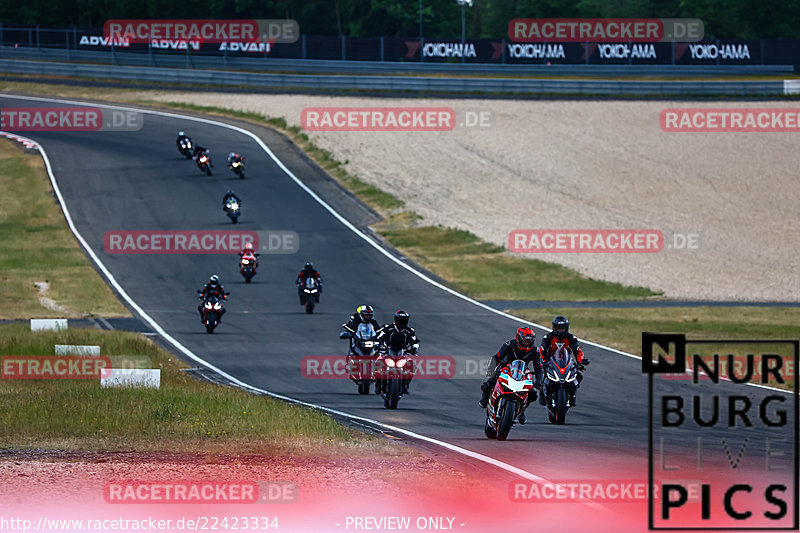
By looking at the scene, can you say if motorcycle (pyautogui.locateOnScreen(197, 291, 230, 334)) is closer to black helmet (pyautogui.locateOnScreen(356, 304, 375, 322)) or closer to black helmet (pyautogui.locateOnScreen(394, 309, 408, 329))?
black helmet (pyautogui.locateOnScreen(356, 304, 375, 322))

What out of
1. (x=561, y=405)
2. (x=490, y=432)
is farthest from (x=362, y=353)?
(x=490, y=432)

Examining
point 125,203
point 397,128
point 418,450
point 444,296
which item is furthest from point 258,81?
point 418,450

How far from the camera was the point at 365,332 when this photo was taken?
1786 cm

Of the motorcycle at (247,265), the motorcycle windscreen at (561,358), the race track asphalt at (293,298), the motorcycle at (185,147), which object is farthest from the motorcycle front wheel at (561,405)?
the motorcycle at (185,147)

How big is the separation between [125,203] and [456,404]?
29.5 metres

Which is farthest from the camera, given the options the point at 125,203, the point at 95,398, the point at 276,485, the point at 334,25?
the point at 334,25

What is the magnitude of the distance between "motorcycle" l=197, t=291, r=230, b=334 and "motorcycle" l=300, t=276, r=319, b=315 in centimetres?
284

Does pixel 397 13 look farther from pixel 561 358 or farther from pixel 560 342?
pixel 561 358

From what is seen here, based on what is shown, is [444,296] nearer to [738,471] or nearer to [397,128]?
[738,471]

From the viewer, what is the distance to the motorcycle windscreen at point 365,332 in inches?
701

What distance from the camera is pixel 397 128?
56.4 m

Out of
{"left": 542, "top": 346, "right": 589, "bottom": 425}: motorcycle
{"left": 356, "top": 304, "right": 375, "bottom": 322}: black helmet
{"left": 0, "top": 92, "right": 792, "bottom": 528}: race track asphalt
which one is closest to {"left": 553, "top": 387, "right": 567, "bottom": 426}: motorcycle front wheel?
{"left": 542, "top": 346, "right": 589, "bottom": 425}: motorcycle

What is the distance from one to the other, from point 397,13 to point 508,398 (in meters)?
79.2

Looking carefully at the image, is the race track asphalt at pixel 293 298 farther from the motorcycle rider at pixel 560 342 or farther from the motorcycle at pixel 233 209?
the motorcycle rider at pixel 560 342
